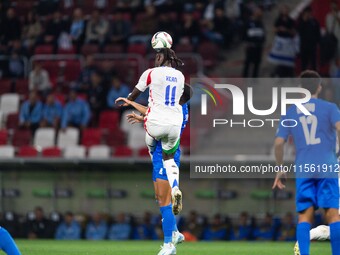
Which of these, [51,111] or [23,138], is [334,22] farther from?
[23,138]

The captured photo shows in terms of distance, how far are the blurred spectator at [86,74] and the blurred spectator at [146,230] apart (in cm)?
421

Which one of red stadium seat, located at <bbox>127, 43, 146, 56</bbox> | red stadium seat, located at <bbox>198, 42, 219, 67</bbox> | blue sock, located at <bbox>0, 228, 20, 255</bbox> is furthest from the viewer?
red stadium seat, located at <bbox>127, 43, 146, 56</bbox>

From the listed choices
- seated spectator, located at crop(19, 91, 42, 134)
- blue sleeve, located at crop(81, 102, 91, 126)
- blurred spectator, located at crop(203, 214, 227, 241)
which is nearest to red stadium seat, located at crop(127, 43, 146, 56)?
blue sleeve, located at crop(81, 102, 91, 126)

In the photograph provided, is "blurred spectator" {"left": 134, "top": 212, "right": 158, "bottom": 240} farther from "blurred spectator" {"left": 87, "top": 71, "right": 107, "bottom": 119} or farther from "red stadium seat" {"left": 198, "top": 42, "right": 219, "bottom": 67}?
"red stadium seat" {"left": 198, "top": 42, "right": 219, "bottom": 67}

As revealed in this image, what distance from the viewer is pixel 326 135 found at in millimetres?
12477

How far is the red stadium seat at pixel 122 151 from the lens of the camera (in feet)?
87.5

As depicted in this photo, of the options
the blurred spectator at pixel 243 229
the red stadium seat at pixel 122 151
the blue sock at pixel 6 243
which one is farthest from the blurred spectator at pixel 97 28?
the blue sock at pixel 6 243

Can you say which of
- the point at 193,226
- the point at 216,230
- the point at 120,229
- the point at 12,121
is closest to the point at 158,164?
the point at 216,230

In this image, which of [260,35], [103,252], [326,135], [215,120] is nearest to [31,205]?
[215,120]

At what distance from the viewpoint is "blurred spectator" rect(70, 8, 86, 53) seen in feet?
101

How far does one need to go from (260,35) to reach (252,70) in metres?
1.05

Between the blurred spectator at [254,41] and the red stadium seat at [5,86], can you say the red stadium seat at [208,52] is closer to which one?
the blurred spectator at [254,41]

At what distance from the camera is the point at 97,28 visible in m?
30.5

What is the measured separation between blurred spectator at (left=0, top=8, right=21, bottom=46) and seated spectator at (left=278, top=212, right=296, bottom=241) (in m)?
10.7
